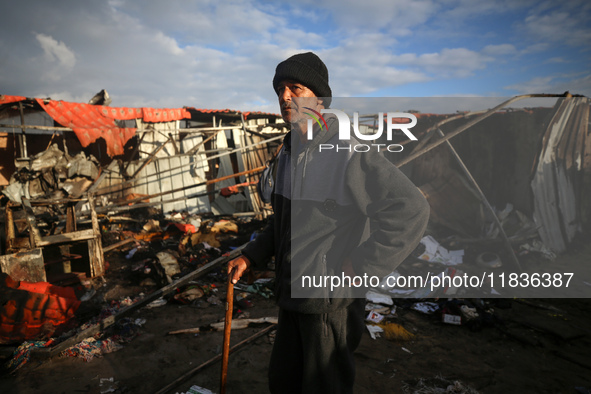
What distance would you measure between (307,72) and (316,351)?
1.55 m

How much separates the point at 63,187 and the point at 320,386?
8665 millimetres

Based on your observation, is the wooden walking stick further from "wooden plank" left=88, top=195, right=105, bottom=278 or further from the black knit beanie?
"wooden plank" left=88, top=195, right=105, bottom=278

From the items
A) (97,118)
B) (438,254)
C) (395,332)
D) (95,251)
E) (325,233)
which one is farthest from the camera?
(97,118)

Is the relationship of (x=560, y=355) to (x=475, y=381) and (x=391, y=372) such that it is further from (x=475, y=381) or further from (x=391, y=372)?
(x=391, y=372)

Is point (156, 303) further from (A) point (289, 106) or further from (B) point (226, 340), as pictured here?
(A) point (289, 106)

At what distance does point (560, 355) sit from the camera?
3496mm

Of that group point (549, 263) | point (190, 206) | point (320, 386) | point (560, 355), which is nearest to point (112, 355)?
point (320, 386)

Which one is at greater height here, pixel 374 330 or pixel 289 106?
pixel 289 106

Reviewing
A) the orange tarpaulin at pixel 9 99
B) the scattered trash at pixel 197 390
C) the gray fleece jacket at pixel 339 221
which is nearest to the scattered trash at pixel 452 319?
the scattered trash at pixel 197 390

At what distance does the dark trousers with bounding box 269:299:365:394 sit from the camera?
1.63 m

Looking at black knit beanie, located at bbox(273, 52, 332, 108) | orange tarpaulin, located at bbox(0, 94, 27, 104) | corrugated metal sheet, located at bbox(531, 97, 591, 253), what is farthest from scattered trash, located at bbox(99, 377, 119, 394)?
corrugated metal sheet, located at bbox(531, 97, 591, 253)

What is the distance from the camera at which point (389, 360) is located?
3.35 meters

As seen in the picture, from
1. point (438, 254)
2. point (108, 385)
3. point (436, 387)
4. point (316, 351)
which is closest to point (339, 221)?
point (316, 351)

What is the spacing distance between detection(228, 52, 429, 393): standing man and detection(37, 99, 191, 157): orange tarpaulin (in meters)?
8.39
